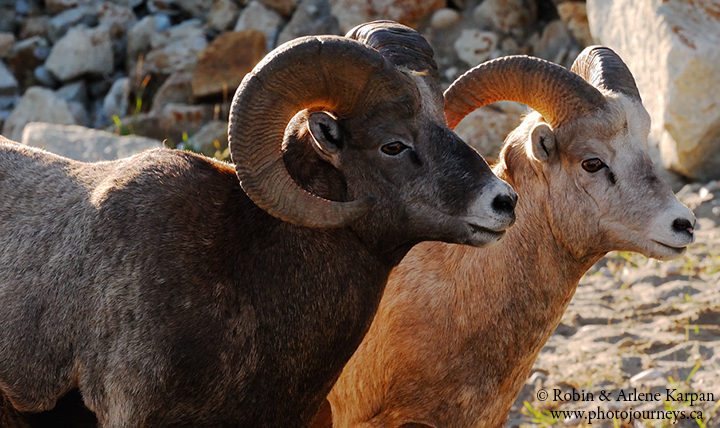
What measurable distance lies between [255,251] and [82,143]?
17.7ft

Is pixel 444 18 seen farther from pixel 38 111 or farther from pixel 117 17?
pixel 38 111

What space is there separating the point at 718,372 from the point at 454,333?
2296 mm

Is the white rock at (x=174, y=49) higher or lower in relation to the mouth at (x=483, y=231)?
lower

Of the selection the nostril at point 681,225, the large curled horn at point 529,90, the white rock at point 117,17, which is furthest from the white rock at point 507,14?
the nostril at point 681,225

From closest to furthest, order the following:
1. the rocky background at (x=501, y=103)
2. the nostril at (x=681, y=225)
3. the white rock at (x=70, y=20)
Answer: the nostril at (x=681, y=225), the rocky background at (x=501, y=103), the white rock at (x=70, y=20)

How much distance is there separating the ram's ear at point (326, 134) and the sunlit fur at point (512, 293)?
4.35ft

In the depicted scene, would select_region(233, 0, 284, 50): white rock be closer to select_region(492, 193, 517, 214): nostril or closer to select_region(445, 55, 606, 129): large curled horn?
select_region(445, 55, 606, 129): large curled horn

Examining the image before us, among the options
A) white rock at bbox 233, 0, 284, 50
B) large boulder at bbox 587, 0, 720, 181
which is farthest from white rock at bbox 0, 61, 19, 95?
large boulder at bbox 587, 0, 720, 181

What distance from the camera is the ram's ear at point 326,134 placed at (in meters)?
3.77

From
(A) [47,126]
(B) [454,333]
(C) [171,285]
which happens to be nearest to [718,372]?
(B) [454,333]

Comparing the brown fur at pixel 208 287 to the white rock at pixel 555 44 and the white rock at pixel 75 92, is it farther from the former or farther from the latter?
the white rock at pixel 75 92

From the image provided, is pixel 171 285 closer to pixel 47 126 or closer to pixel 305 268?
pixel 305 268

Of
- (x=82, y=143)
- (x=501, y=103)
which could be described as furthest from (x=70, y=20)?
(x=501, y=103)

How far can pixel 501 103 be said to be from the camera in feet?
32.3
